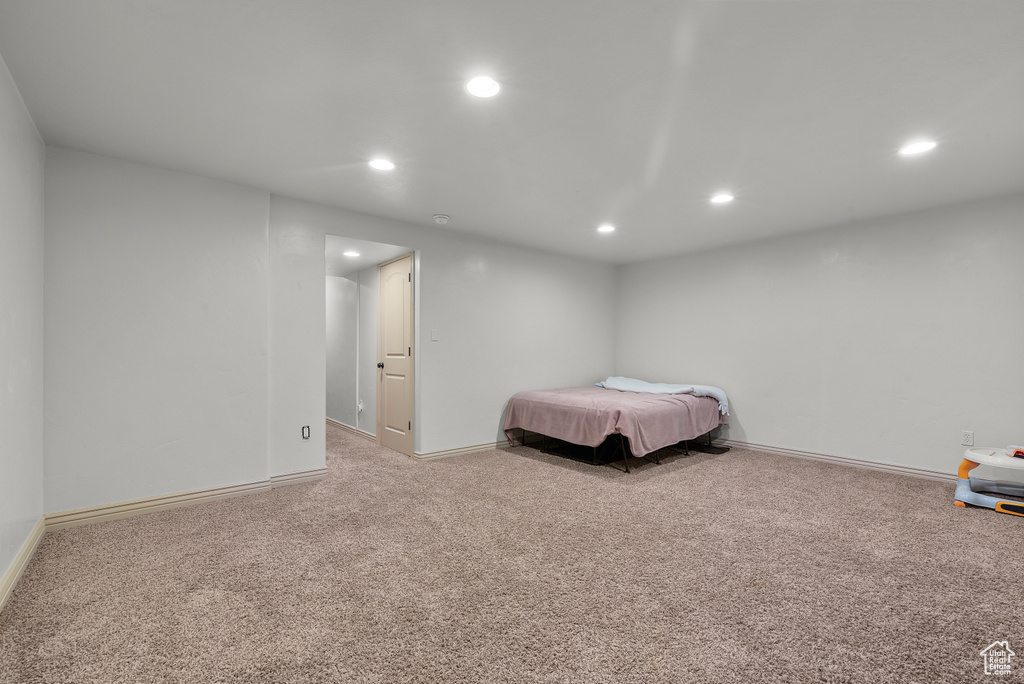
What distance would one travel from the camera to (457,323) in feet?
15.1

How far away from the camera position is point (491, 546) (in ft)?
8.03

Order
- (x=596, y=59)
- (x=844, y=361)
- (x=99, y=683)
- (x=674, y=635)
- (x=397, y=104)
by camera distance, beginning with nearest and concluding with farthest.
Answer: (x=99, y=683)
(x=674, y=635)
(x=596, y=59)
(x=397, y=104)
(x=844, y=361)

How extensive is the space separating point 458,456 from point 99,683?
318 cm

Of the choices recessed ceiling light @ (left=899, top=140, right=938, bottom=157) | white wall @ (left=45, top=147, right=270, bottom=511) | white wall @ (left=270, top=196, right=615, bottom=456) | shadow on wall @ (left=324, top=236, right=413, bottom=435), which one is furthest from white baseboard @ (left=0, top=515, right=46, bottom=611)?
recessed ceiling light @ (left=899, top=140, right=938, bottom=157)

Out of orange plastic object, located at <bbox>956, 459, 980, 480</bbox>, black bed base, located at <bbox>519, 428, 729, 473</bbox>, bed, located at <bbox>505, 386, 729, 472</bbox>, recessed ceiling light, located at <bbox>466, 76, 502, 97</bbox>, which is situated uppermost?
recessed ceiling light, located at <bbox>466, 76, 502, 97</bbox>

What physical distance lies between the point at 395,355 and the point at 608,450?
2.43m

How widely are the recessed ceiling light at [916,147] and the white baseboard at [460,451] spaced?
400cm

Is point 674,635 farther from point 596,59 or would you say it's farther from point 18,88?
point 18,88

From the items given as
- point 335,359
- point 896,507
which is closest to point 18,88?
point 335,359

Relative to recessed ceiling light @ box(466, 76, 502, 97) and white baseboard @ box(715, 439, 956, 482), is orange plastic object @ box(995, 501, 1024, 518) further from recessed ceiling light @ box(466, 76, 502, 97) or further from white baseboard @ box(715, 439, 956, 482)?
recessed ceiling light @ box(466, 76, 502, 97)

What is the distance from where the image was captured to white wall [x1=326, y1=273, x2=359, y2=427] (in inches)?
227

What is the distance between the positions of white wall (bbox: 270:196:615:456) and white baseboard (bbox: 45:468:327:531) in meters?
0.18

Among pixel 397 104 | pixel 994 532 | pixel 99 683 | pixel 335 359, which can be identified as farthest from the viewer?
pixel 335 359

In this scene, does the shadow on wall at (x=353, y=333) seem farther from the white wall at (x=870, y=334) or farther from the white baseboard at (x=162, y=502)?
the white wall at (x=870, y=334)
